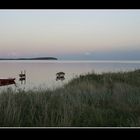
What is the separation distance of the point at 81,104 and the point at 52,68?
40cm

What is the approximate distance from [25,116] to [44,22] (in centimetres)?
84

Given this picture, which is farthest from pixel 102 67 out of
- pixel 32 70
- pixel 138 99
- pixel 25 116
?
pixel 25 116

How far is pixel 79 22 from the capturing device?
2.33m

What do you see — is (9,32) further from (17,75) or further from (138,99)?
(138,99)

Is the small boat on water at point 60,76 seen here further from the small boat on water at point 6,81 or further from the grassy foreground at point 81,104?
the small boat on water at point 6,81

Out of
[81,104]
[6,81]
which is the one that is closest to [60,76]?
[81,104]

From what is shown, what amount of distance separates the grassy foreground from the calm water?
10cm

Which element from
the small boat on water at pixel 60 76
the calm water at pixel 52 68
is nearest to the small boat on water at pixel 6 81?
the calm water at pixel 52 68

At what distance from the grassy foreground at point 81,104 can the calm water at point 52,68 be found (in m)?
0.10

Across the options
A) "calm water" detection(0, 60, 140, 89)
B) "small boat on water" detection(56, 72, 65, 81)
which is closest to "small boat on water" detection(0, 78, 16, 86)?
"calm water" detection(0, 60, 140, 89)

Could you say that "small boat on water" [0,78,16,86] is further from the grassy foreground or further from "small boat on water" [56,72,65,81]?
"small boat on water" [56,72,65,81]

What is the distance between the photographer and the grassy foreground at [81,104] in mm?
2148

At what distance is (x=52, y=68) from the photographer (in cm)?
221

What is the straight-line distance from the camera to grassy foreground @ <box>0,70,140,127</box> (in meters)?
2.15
